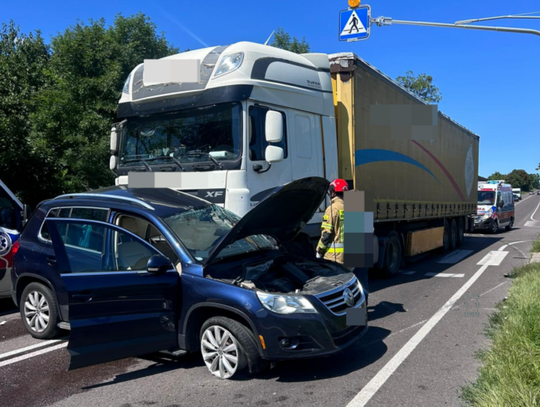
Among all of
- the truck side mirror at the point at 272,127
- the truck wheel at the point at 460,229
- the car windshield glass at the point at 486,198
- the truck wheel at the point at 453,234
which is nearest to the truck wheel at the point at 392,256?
the truck side mirror at the point at 272,127

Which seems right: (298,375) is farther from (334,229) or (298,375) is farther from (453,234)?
(453,234)

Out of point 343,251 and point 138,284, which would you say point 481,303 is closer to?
point 343,251

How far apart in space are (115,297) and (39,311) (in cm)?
195

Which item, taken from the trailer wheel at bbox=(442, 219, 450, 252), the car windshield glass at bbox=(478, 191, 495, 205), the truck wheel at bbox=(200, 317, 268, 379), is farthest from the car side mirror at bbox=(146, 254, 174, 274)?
the car windshield glass at bbox=(478, 191, 495, 205)

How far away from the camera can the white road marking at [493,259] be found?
12.3m

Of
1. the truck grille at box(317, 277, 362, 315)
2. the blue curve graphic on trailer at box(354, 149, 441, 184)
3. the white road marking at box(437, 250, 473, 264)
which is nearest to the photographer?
the truck grille at box(317, 277, 362, 315)

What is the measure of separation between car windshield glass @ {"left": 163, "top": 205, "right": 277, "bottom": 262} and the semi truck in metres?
0.74

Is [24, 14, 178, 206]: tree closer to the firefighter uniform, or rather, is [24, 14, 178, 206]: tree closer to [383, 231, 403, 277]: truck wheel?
[383, 231, 403, 277]: truck wheel

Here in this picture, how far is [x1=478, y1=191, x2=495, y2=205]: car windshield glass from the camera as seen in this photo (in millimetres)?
23453

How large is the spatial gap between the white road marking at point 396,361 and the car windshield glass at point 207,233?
1.79 m

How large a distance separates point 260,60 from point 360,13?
5897 millimetres

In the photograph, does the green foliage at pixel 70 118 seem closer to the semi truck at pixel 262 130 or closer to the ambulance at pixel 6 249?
the ambulance at pixel 6 249

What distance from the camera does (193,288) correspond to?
4.41 metres

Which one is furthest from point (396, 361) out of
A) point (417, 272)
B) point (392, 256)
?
point (417, 272)
